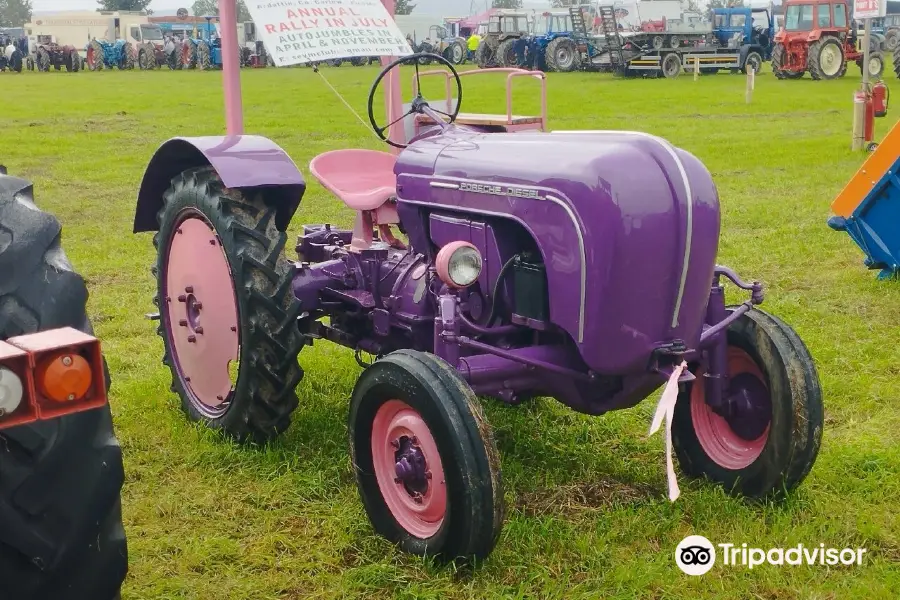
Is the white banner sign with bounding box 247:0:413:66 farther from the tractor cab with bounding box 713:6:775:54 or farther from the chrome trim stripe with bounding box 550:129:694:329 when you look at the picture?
the tractor cab with bounding box 713:6:775:54

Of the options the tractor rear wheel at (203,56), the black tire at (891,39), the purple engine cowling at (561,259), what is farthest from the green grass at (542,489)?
the tractor rear wheel at (203,56)

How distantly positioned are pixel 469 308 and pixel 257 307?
2.64 ft

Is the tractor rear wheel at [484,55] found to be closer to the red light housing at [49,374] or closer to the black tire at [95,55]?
the black tire at [95,55]

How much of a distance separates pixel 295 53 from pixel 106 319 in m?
2.74

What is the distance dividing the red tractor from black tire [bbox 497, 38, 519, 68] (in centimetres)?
1191

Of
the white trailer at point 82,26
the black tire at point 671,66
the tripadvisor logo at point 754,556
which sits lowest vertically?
the tripadvisor logo at point 754,556

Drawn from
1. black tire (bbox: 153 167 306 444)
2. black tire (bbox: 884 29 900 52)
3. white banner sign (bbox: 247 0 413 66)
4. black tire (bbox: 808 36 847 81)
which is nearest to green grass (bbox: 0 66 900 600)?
black tire (bbox: 153 167 306 444)

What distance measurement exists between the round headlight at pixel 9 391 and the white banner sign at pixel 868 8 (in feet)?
36.3

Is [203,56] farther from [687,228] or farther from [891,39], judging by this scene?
[687,228]

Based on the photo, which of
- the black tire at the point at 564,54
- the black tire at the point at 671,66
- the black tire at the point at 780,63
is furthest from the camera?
the black tire at the point at 564,54

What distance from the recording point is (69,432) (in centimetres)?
188

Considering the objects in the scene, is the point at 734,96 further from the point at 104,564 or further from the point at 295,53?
the point at 104,564

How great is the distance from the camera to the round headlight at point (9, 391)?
144 centimetres

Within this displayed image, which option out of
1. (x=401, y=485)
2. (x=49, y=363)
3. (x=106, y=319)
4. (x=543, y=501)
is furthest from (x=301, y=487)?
(x=106, y=319)
